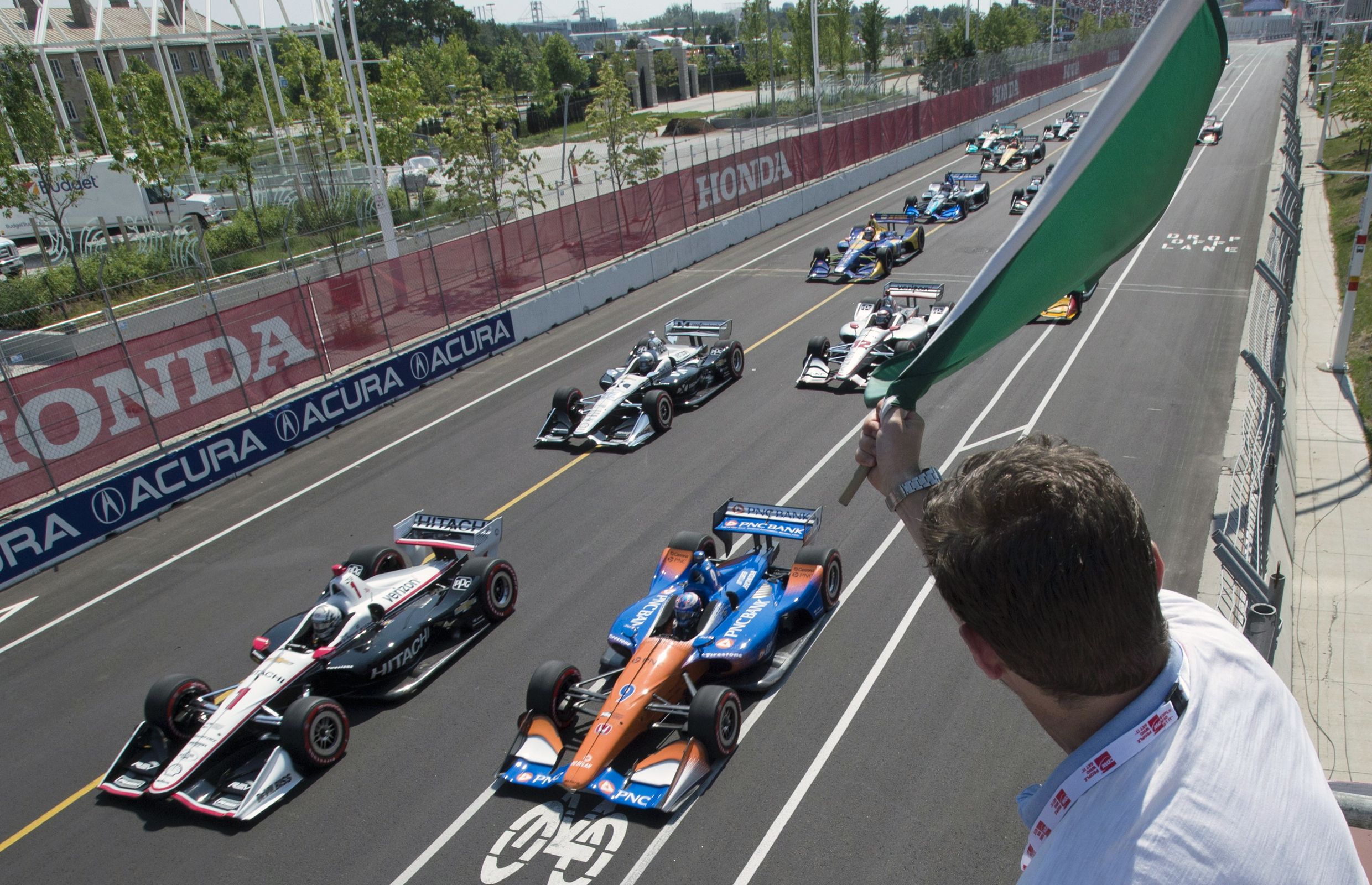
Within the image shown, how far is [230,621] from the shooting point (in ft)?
40.2

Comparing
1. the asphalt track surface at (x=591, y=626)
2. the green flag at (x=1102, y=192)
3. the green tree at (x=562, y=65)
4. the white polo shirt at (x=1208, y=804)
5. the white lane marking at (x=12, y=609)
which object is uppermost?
the green tree at (x=562, y=65)

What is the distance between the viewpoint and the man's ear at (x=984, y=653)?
5.82 ft

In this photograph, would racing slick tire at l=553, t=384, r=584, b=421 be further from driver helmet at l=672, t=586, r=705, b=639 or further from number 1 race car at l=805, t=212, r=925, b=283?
number 1 race car at l=805, t=212, r=925, b=283

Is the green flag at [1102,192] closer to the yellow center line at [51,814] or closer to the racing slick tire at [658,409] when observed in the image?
the yellow center line at [51,814]

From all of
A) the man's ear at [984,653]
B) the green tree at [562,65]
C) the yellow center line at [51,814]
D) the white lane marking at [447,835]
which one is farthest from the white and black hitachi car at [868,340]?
the green tree at [562,65]

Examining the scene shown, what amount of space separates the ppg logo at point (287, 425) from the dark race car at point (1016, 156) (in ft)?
109

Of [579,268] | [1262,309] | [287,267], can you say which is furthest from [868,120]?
[1262,309]

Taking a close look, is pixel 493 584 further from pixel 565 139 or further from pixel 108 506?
pixel 565 139

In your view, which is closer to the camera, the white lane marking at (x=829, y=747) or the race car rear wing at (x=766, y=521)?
the white lane marking at (x=829, y=747)

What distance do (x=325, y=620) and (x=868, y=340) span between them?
12610 mm

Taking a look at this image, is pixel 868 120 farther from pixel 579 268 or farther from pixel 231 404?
pixel 231 404

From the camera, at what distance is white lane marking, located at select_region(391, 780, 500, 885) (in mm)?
7930

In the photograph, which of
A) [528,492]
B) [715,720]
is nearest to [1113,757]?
[715,720]

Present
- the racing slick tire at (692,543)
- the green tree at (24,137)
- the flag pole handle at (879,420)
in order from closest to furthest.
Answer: the flag pole handle at (879,420)
the racing slick tire at (692,543)
the green tree at (24,137)
